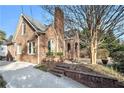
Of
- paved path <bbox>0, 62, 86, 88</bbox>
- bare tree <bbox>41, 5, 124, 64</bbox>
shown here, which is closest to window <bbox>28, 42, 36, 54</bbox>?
paved path <bbox>0, 62, 86, 88</bbox>

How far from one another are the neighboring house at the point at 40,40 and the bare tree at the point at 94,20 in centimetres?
17

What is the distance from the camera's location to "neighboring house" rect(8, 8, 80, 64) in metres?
4.90

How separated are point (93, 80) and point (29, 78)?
128cm

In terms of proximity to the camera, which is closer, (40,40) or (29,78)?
(29,78)

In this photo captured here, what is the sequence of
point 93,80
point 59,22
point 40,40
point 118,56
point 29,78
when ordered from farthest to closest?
point 40,40 → point 59,22 → point 29,78 → point 118,56 → point 93,80

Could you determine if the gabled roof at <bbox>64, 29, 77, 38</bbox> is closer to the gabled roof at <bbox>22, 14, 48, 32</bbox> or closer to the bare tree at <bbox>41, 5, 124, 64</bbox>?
the bare tree at <bbox>41, 5, 124, 64</bbox>

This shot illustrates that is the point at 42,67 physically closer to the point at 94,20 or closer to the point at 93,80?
the point at 93,80

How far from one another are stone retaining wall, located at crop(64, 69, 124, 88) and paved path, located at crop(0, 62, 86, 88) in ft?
0.33

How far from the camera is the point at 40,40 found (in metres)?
5.00

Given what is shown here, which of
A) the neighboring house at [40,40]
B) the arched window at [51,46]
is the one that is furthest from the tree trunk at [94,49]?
the arched window at [51,46]

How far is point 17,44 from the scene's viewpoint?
16.6 feet

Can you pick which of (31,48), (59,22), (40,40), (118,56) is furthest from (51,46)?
(118,56)

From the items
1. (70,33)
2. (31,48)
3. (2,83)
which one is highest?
(70,33)
